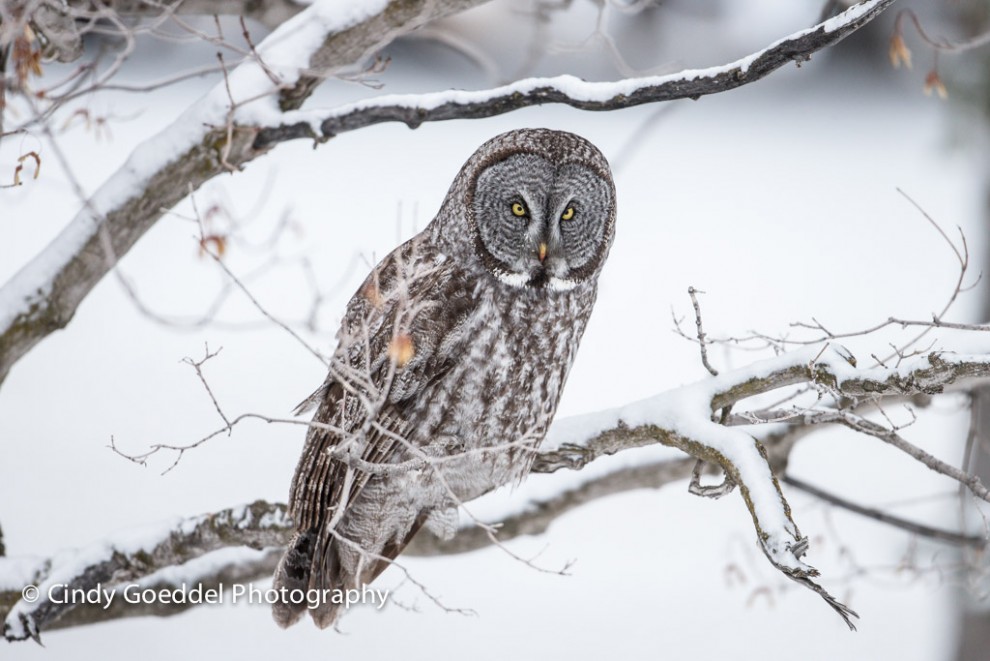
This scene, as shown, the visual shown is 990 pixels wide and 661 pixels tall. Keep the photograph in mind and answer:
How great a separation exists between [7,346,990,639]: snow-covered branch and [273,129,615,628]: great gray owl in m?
0.17

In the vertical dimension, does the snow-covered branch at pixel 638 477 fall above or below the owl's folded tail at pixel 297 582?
above

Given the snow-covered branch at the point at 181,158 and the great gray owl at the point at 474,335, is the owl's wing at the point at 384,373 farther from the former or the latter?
the snow-covered branch at the point at 181,158

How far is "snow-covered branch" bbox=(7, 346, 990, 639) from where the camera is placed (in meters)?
2.45

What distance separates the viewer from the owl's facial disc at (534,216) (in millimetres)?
3027

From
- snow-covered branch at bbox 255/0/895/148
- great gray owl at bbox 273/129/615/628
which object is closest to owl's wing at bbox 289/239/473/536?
great gray owl at bbox 273/129/615/628

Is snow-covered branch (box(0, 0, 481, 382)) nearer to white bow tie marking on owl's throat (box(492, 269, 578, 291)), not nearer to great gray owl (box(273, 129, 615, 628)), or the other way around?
great gray owl (box(273, 129, 615, 628))

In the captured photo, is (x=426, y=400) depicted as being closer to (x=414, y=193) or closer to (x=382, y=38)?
(x=382, y=38)

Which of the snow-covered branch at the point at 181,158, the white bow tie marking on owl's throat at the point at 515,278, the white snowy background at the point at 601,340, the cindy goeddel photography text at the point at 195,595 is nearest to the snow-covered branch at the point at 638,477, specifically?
the cindy goeddel photography text at the point at 195,595

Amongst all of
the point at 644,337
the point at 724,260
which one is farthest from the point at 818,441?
the point at 724,260

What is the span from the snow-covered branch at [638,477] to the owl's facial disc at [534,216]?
1.56 feet

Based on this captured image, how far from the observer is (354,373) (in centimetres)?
234

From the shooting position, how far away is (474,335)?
299 centimetres

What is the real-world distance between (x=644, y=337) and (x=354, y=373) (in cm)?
712

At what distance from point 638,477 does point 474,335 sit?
1162 mm
